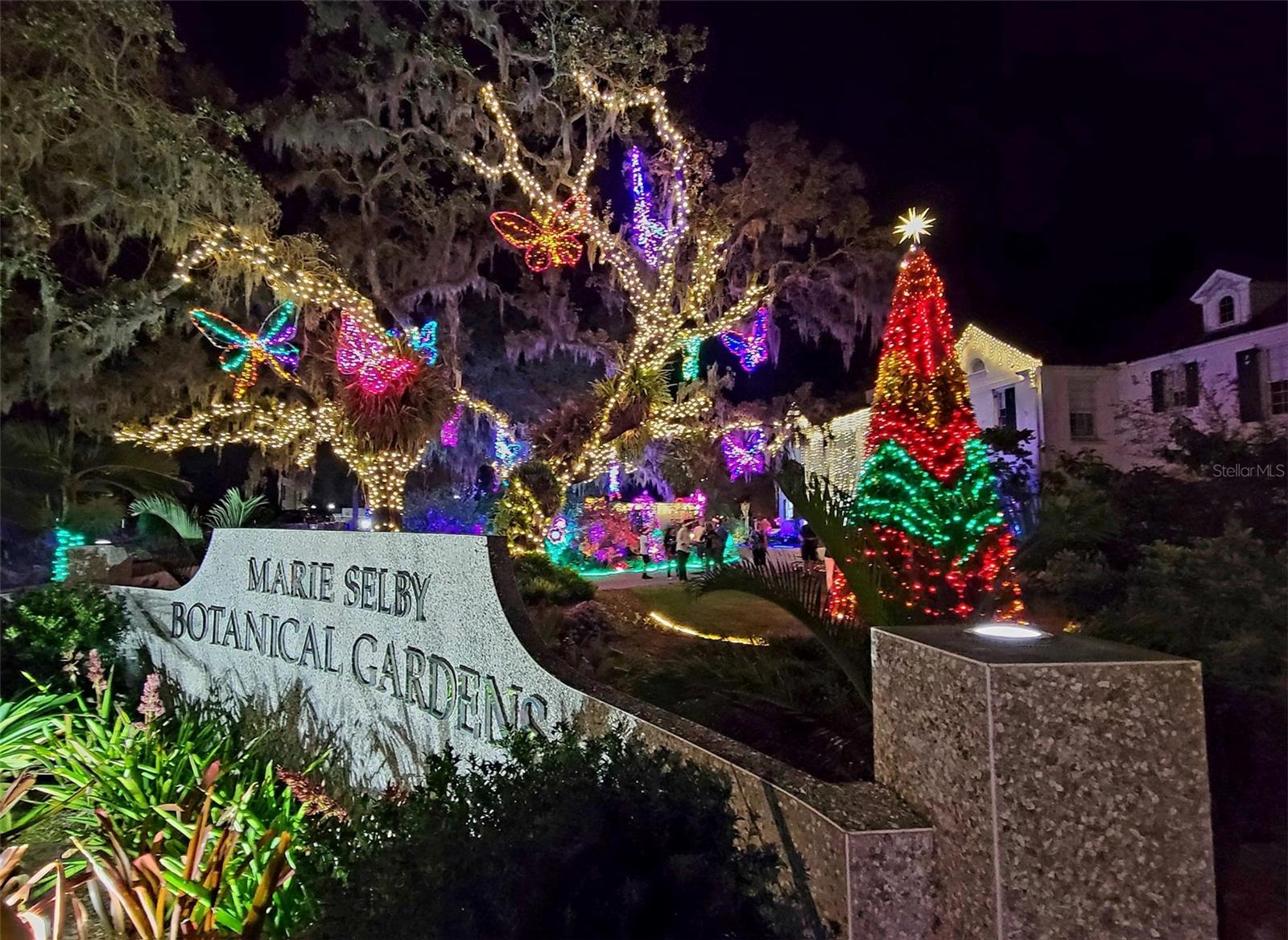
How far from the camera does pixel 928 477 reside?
16.9ft

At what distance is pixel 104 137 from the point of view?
9.31 meters

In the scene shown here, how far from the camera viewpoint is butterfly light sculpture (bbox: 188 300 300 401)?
39.2 ft

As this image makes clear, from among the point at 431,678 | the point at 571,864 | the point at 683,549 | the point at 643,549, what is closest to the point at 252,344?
the point at 683,549

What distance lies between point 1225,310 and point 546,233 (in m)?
13.2

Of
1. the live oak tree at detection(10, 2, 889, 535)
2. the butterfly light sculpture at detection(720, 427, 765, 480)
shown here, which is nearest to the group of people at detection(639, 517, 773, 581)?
the butterfly light sculpture at detection(720, 427, 765, 480)

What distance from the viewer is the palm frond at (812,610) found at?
13.2 feet

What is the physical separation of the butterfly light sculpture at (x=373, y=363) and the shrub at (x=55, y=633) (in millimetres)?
4358

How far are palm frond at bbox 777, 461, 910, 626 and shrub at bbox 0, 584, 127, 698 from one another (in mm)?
6089

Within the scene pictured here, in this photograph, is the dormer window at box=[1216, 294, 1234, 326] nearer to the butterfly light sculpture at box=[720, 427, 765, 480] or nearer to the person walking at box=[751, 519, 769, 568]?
the butterfly light sculpture at box=[720, 427, 765, 480]

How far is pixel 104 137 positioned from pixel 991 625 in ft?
35.7

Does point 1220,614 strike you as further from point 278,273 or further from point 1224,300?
point 1224,300

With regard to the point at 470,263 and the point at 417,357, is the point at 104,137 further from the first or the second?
the point at 470,263

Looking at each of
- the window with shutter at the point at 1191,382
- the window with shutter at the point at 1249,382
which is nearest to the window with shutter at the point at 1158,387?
the window with shutter at the point at 1191,382

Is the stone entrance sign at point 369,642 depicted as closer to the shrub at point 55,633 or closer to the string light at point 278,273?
the shrub at point 55,633
